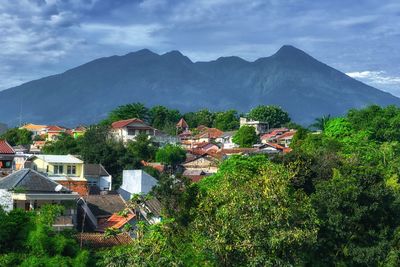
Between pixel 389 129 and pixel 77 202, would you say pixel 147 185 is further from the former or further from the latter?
pixel 389 129

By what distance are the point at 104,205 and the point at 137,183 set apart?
20.6 feet

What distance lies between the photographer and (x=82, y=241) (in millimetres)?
23156

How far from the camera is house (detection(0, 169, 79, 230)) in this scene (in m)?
24.6

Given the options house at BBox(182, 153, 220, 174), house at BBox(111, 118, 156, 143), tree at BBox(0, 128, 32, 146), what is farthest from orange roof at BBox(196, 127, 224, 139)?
house at BBox(182, 153, 220, 174)

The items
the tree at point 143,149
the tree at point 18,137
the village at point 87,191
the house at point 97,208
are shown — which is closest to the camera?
the village at point 87,191

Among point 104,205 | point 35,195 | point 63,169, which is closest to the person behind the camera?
point 35,195

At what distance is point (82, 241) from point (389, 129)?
34267 millimetres

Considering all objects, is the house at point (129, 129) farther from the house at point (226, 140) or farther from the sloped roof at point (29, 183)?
the sloped roof at point (29, 183)

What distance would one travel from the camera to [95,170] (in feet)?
146

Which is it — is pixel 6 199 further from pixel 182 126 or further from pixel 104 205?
pixel 182 126

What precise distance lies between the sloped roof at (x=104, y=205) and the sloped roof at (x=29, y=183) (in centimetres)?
310

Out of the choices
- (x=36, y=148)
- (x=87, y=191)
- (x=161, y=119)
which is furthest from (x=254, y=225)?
(x=161, y=119)

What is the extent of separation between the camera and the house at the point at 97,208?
2777 centimetres

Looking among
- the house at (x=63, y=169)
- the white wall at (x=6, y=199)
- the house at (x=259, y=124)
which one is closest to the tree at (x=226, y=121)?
the house at (x=259, y=124)
